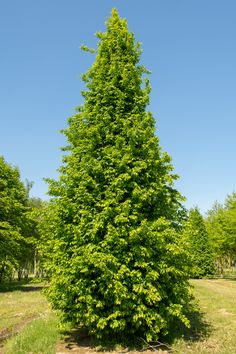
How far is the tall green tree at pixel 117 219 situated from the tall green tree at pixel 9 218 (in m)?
21.1

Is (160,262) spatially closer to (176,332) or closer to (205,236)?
(176,332)

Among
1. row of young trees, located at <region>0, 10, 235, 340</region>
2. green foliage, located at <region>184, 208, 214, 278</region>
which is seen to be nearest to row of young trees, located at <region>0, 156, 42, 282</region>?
row of young trees, located at <region>0, 10, 235, 340</region>

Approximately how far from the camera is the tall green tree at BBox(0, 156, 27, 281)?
104 ft

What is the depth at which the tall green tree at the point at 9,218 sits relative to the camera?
31766mm

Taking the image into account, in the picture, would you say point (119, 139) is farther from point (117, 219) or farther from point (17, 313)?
point (17, 313)

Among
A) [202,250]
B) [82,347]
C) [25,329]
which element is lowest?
[82,347]

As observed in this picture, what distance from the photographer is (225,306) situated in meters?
19.7

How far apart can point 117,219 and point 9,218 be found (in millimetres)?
26728

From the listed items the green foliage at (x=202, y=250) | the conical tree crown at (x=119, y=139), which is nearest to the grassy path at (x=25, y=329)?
the conical tree crown at (x=119, y=139)

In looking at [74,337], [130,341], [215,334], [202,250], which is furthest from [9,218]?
[202,250]

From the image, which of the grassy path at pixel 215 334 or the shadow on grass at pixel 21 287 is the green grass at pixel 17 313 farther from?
the shadow on grass at pixel 21 287

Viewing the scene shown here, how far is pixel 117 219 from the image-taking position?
1081cm

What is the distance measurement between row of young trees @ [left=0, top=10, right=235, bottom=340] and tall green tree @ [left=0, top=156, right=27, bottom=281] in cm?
2019

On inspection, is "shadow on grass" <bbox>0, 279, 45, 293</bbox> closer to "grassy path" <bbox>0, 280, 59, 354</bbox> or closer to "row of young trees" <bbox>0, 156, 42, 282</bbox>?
"row of young trees" <bbox>0, 156, 42, 282</bbox>
